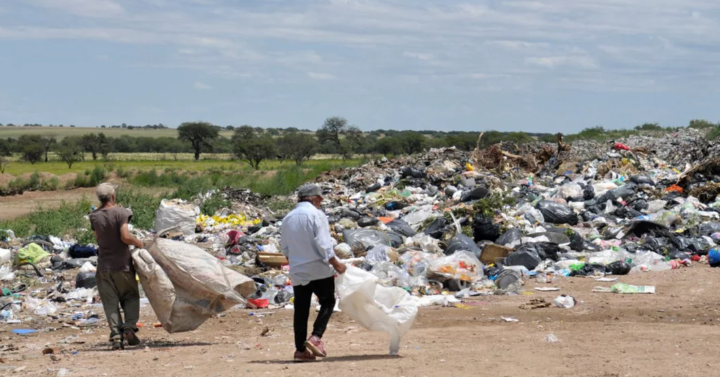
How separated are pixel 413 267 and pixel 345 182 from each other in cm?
1048

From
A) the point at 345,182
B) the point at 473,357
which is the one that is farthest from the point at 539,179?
the point at 473,357

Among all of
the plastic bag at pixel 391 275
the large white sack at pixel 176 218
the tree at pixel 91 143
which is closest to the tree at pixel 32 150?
the tree at pixel 91 143

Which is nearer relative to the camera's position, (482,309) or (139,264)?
(139,264)

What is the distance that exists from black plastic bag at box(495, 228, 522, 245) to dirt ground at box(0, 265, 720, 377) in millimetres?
1710

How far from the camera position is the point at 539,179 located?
16828mm

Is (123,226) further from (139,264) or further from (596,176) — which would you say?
(596,176)

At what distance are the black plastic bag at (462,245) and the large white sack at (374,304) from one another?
467 centimetres

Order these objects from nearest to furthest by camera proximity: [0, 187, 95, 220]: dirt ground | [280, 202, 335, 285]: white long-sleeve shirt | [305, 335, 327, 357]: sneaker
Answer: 1. [280, 202, 335, 285]: white long-sleeve shirt
2. [305, 335, 327, 357]: sneaker
3. [0, 187, 95, 220]: dirt ground

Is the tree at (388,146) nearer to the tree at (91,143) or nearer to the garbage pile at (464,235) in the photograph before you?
the tree at (91,143)

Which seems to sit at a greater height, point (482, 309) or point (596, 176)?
point (596, 176)

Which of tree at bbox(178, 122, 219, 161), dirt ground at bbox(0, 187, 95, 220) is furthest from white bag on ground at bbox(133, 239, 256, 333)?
tree at bbox(178, 122, 219, 161)

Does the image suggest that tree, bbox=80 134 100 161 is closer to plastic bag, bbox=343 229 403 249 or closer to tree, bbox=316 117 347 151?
tree, bbox=316 117 347 151

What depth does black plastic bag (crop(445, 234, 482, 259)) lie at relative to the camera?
10.3 meters

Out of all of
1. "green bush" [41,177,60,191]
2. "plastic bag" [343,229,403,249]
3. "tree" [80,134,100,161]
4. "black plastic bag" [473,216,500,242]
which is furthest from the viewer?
"tree" [80,134,100,161]
